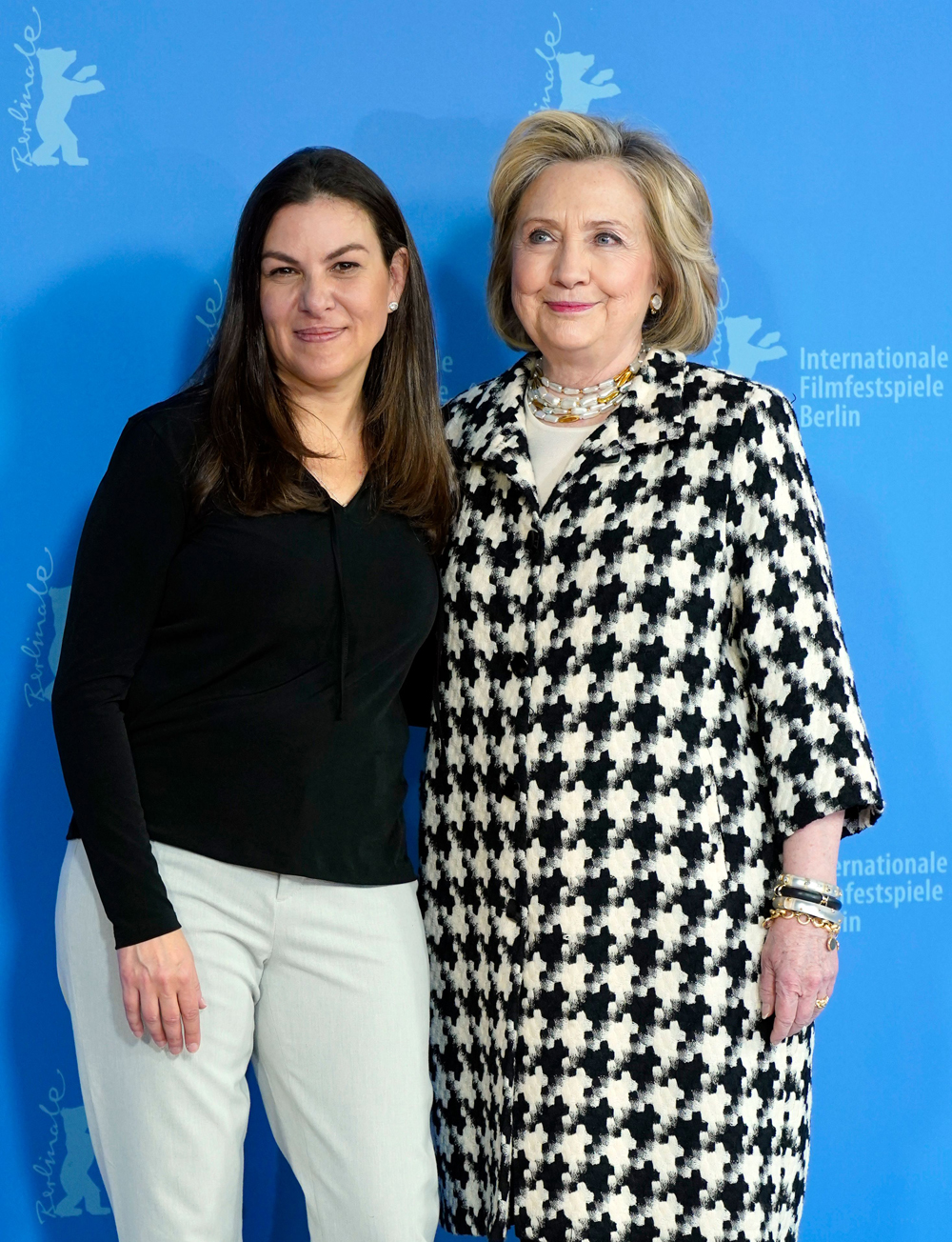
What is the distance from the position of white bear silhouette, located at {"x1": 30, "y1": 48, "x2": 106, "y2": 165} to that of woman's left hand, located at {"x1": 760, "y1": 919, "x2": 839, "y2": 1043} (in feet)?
4.79

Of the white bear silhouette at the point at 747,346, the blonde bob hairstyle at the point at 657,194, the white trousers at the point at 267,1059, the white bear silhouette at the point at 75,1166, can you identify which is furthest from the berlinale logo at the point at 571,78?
the white bear silhouette at the point at 75,1166

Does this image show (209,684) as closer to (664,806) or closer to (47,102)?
(664,806)

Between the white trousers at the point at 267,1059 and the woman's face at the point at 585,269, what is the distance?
0.72m

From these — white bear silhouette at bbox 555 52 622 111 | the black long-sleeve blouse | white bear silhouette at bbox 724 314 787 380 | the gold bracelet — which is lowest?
the gold bracelet

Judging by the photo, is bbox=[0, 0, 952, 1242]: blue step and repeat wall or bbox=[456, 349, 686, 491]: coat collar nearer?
bbox=[456, 349, 686, 491]: coat collar

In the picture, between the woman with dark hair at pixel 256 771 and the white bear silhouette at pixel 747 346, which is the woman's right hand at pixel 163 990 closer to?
the woman with dark hair at pixel 256 771

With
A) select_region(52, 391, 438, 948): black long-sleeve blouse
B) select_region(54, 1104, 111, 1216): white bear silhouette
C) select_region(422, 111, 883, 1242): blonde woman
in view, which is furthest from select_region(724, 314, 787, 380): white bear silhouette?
select_region(54, 1104, 111, 1216): white bear silhouette

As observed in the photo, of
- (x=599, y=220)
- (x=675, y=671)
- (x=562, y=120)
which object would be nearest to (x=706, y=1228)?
(x=675, y=671)

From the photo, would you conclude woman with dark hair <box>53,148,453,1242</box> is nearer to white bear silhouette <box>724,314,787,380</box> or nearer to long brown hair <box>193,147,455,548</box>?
long brown hair <box>193,147,455,548</box>

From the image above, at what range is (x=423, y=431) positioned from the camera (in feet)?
5.48

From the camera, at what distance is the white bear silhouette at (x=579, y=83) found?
1.98 meters

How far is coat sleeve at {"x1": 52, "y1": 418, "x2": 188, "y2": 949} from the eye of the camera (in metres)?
1.40

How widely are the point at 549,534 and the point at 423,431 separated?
224mm

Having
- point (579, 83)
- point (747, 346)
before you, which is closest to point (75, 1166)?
point (747, 346)
